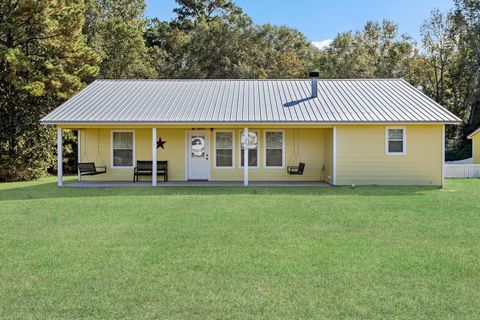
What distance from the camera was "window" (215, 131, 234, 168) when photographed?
17.1m

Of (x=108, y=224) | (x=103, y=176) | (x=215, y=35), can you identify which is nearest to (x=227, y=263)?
(x=108, y=224)

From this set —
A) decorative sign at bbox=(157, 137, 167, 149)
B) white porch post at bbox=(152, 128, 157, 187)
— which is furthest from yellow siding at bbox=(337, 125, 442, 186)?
decorative sign at bbox=(157, 137, 167, 149)

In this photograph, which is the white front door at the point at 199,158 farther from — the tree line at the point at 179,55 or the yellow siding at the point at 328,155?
the tree line at the point at 179,55

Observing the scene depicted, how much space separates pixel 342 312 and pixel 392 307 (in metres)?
0.51

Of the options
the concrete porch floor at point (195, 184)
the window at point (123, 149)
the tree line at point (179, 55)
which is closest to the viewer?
the concrete porch floor at point (195, 184)

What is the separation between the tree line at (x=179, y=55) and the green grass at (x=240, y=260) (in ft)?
34.6

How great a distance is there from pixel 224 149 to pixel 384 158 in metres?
5.88

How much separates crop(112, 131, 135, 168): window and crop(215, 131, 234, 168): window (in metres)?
3.23

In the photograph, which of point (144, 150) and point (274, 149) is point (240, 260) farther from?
point (144, 150)

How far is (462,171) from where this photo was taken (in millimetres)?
20953

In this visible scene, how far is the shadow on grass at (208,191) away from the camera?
1281 cm

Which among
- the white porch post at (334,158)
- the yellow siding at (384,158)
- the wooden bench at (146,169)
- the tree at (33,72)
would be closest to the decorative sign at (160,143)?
the wooden bench at (146,169)

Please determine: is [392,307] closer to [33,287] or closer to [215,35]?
[33,287]

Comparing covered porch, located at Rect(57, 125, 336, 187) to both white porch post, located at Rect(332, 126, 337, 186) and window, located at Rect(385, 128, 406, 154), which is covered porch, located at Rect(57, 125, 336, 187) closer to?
white porch post, located at Rect(332, 126, 337, 186)
